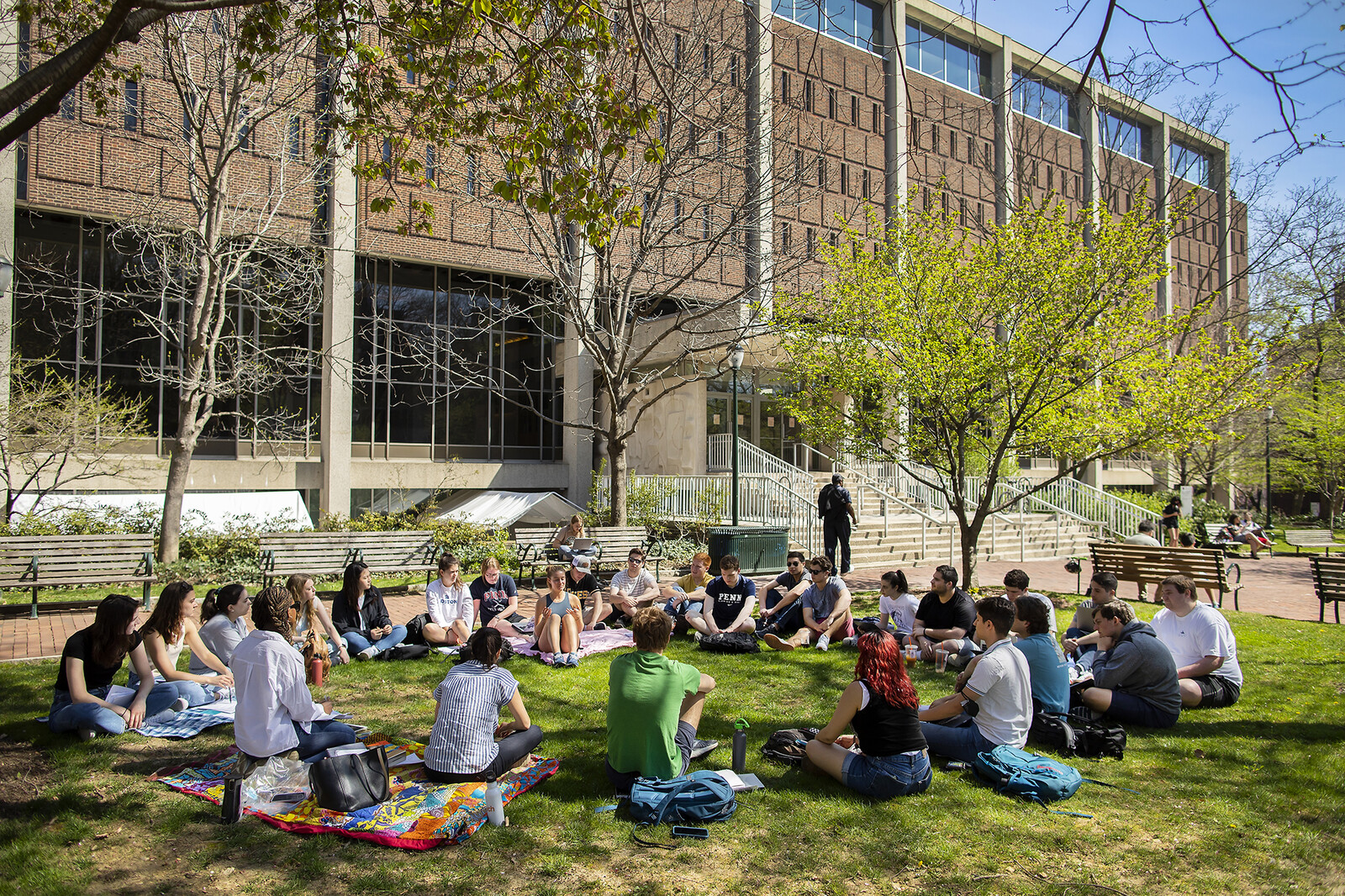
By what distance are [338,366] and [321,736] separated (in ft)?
60.1

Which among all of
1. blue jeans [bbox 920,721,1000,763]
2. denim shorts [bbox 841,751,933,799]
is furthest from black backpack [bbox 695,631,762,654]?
denim shorts [bbox 841,751,933,799]

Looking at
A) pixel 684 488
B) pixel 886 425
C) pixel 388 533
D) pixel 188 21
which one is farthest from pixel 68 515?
pixel 886 425

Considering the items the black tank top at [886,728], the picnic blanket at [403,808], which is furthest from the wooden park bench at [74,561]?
the black tank top at [886,728]

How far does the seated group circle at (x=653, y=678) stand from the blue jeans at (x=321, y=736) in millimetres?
12

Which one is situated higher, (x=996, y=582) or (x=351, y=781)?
(x=351, y=781)

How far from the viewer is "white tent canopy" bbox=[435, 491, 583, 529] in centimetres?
2191

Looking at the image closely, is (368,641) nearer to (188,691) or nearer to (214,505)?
(188,691)

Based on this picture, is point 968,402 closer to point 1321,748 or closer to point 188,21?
point 1321,748

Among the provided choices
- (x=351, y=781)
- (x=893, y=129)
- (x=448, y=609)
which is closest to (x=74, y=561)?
(x=448, y=609)

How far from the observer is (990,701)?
5367 mm

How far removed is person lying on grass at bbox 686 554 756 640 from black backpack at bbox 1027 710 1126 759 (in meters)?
4.22

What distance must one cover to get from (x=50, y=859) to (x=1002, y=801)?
16.7 ft

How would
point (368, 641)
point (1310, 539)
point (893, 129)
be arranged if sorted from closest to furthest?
point (368, 641) < point (1310, 539) < point (893, 129)

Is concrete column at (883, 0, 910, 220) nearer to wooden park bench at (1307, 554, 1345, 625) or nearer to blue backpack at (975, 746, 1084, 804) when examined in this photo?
wooden park bench at (1307, 554, 1345, 625)
